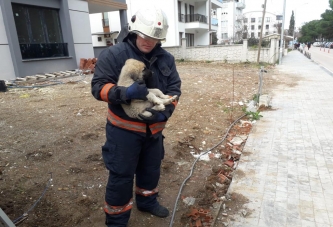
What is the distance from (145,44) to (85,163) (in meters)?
2.18

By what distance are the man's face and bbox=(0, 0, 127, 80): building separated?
944 cm

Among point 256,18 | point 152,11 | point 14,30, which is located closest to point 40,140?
point 152,11

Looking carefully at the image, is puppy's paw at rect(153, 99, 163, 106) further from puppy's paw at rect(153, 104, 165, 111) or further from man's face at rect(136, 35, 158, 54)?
man's face at rect(136, 35, 158, 54)

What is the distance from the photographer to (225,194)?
289cm

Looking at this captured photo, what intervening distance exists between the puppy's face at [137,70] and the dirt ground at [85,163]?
1447 millimetres

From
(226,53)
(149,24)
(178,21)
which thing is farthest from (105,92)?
(178,21)

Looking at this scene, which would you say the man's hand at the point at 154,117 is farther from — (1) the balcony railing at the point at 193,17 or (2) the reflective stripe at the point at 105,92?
(1) the balcony railing at the point at 193,17

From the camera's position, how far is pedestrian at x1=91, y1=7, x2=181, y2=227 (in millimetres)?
1878

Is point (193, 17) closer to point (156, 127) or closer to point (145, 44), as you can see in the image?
point (145, 44)

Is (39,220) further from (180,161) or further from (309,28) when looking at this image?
(309,28)

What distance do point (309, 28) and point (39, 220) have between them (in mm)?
95783

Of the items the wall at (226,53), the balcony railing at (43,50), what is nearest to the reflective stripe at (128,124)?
the balcony railing at (43,50)

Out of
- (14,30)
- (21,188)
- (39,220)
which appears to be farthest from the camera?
(14,30)

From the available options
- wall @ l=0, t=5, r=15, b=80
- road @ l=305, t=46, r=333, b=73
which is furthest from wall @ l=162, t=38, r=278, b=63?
wall @ l=0, t=5, r=15, b=80
